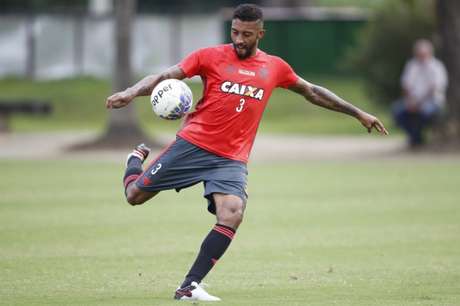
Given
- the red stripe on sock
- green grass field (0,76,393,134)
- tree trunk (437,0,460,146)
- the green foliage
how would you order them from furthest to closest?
green grass field (0,76,393,134) < the green foliage < tree trunk (437,0,460,146) < the red stripe on sock

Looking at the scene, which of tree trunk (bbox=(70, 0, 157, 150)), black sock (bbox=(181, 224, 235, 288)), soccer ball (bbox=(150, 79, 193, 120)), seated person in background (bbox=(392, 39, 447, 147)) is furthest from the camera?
tree trunk (bbox=(70, 0, 157, 150))

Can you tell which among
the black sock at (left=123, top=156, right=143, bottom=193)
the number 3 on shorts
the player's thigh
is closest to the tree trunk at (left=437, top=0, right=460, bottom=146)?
the black sock at (left=123, top=156, right=143, bottom=193)

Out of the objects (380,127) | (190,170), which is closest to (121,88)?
(380,127)

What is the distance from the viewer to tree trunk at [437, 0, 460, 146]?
24359 millimetres

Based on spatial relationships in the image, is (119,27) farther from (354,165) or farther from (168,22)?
(168,22)

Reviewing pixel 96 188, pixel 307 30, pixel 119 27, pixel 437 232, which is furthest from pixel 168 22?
pixel 437 232

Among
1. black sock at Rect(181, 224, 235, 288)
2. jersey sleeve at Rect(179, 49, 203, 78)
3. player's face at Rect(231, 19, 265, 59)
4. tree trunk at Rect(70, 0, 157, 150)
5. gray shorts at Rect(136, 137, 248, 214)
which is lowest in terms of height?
tree trunk at Rect(70, 0, 157, 150)

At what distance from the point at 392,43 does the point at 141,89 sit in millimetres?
22533

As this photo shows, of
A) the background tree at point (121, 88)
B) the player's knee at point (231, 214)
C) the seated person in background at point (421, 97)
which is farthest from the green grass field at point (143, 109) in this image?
the player's knee at point (231, 214)

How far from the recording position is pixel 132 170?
10.3 metres

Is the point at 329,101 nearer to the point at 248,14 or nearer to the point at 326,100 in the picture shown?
the point at 326,100

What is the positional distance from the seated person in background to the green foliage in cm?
545

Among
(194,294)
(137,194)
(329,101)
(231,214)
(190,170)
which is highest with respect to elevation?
(329,101)

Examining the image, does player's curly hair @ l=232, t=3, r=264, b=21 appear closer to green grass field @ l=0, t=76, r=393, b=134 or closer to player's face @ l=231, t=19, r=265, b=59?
player's face @ l=231, t=19, r=265, b=59
